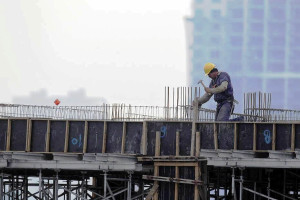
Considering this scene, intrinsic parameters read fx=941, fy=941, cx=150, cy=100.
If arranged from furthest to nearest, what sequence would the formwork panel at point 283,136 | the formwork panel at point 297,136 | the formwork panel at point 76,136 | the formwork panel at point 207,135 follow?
the formwork panel at point 76,136 → the formwork panel at point 207,135 → the formwork panel at point 283,136 → the formwork panel at point 297,136

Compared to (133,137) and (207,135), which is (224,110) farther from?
(133,137)

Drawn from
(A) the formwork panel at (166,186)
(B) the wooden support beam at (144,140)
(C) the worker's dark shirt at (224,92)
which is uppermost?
(C) the worker's dark shirt at (224,92)

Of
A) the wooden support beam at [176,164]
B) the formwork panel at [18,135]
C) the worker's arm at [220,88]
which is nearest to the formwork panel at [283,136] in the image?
the worker's arm at [220,88]

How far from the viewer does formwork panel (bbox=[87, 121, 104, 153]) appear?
35.9 meters

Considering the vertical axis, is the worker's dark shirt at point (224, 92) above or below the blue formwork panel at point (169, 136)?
above

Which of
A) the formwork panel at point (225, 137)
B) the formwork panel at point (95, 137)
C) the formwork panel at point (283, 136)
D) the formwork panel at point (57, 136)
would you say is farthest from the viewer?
the formwork panel at point (57, 136)

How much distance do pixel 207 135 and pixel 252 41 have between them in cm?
12806

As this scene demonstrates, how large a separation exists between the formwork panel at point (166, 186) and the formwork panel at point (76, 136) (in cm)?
366

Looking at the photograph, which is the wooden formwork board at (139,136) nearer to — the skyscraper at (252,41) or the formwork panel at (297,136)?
the formwork panel at (297,136)

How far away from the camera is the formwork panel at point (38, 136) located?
36.6 meters

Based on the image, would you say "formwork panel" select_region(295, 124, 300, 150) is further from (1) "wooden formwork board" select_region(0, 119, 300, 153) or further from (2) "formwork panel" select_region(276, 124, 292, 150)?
(2) "formwork panel" select_region(276, 124, 292, 150)

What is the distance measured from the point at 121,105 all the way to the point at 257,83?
4687 inches

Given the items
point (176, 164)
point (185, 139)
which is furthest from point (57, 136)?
point (176, 164)

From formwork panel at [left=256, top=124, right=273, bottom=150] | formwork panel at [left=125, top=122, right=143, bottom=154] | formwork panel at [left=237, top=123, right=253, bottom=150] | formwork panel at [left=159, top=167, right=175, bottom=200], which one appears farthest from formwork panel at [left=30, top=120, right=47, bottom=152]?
formwork panel at [left=256, top=124, right=273, bottom=150]
